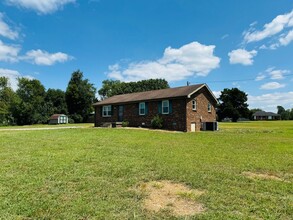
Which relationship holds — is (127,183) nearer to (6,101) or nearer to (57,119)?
(57,119)

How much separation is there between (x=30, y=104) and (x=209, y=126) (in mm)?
42499

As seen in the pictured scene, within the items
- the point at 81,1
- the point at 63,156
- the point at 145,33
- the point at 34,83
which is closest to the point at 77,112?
the point at 34,83

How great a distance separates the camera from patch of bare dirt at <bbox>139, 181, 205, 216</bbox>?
384cm

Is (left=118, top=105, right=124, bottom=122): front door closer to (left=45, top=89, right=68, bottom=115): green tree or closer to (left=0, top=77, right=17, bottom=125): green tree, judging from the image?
(left=45, top=89, right=68, bottom=115): green tree

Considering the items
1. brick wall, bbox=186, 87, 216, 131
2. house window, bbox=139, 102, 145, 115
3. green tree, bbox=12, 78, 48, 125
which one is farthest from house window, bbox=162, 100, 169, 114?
green tree, bbox=12, 78, 48, 125

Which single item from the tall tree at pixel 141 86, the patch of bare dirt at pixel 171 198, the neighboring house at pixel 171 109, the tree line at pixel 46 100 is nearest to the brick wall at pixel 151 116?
the neighboring house at pixel 171 109

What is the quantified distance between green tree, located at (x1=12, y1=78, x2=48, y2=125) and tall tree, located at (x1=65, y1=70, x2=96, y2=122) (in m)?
5.85

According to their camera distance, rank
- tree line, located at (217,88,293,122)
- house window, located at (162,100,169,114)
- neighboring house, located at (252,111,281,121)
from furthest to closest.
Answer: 1. neighboring house, located at (252,111,281,121)
2. tree line, located at (217,88,293,122)
3. house window, located at (162,100,169,114)

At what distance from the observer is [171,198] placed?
4340 mm

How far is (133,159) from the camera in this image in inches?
306

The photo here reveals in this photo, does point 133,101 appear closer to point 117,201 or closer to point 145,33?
point 145,33

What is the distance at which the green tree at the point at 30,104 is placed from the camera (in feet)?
166

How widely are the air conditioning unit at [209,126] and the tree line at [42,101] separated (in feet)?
124

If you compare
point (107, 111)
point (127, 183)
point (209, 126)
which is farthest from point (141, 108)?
point (127, 183)
